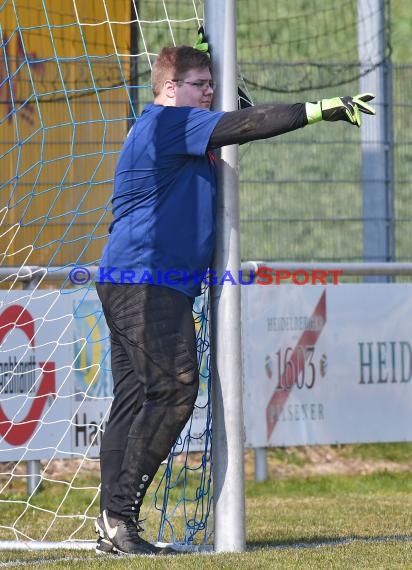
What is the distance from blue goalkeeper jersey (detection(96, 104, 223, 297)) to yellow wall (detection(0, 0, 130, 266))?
1.99 m

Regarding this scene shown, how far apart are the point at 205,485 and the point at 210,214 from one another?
1.57 m

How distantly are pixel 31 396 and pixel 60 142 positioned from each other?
183cm

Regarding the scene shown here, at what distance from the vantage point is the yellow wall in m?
7.77

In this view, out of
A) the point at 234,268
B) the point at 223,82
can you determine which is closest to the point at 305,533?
the point at 234,268

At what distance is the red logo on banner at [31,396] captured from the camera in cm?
741

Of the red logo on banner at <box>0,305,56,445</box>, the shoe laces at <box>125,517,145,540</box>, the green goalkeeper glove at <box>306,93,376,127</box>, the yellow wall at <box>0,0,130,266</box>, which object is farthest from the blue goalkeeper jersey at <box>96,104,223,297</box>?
the red logo on banner at <box>0,305,56,445</box>

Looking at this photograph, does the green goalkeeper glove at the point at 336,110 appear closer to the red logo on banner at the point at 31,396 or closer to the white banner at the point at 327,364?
the red logo on banner at the point at 31,396

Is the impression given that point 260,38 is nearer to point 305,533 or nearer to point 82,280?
point 82,280

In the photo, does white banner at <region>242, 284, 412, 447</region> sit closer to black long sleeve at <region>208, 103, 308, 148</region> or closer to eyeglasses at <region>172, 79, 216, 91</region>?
eyeglasses at <region>172, 79, 216, 91</region>

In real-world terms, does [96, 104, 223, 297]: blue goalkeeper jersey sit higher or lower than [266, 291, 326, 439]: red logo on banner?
higher

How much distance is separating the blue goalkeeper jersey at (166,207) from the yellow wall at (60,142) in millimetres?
1991

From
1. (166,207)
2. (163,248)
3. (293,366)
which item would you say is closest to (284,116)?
(166,207)

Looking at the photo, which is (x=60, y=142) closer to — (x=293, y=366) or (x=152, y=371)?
(x=293, y=366)

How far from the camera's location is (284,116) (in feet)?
15.7
